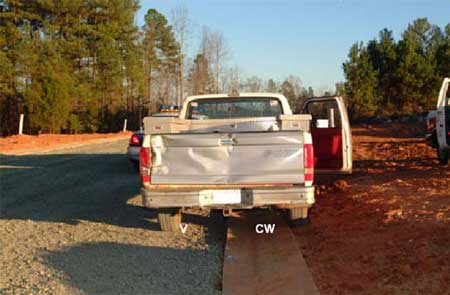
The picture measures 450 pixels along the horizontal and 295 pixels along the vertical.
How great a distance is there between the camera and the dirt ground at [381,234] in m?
4.93

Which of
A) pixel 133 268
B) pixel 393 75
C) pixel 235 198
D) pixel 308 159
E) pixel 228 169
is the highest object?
pixel 393 75

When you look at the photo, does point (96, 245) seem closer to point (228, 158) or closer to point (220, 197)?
point (220, 197)

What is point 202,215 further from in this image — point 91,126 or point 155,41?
point 155,41

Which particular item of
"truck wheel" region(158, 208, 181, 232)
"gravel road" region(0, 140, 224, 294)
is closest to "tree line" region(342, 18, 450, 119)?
"gravel road" region(0, 140, 224, 294)

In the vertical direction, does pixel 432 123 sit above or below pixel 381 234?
above

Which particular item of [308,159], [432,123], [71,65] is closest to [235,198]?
[308,159]

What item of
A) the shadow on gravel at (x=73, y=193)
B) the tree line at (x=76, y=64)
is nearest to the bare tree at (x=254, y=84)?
the tree line at (x=76, y=64)

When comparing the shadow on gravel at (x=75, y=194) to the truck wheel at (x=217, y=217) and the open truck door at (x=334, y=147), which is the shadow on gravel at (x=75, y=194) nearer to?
the truck wheel at (x=217, y=217)

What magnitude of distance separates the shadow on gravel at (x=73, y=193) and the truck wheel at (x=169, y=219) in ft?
1.26

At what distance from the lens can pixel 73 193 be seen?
10.6m

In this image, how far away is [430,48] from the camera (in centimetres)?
3866

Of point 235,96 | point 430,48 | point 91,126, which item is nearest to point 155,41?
point 91,126

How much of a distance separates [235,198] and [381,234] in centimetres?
181

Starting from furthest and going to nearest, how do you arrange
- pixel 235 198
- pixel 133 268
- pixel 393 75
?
pixel 393 75
pixel 235 198
pixel 133 268
